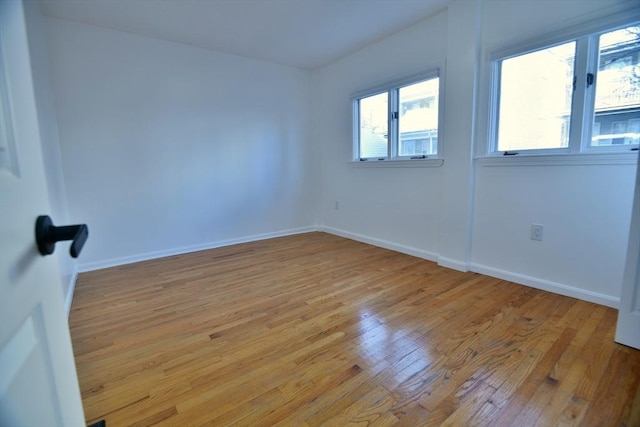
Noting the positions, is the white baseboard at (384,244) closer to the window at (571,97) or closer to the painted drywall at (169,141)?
the painted drywall at (169,141)

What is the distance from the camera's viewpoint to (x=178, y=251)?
3584 mm

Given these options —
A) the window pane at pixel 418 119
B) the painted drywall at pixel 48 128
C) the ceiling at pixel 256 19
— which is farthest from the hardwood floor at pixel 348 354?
the ceiling at pixel 256 19

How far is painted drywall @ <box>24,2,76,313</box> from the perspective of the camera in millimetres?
2080

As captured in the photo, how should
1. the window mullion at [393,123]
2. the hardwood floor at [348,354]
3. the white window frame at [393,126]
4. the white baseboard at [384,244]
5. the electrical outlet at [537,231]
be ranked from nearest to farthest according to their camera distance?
the hardwood floor at [348,354], the electrical outlet at [537,231], the white window frame at [393,126], the white baseboard at [384,244], the window mullion at [393,123]

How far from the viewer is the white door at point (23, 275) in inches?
14.8

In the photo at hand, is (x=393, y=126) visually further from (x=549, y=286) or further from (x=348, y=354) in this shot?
(x=348, y=354)

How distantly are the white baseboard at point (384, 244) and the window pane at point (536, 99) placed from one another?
49.3 inches

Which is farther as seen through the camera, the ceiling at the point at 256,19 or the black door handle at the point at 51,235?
the ceiling at the point at 256,19

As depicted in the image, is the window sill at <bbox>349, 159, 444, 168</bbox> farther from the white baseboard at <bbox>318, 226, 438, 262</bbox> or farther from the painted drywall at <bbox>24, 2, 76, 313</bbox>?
the painted drywall at <bbox>24, 2, 76, 313</bbox>

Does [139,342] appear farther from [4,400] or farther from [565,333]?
[565,333]

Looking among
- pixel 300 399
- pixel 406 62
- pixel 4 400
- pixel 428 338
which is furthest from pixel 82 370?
pixel 406 62

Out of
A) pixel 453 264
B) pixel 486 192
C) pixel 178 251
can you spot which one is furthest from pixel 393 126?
pixel 178 251

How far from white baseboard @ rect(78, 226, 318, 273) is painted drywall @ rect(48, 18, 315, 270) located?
1cm

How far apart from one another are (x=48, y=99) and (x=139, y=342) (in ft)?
7.64
